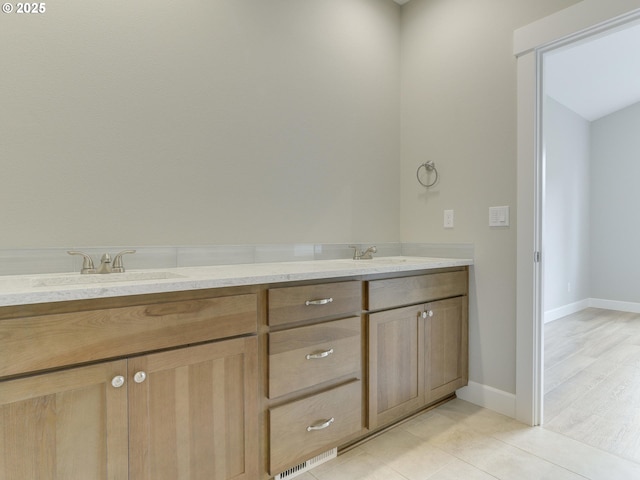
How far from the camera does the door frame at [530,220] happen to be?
193cm

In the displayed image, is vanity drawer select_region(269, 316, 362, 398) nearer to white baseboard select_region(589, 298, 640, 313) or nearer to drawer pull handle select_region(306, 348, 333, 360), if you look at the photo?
drawer pull handle select_region(306, 348, 333, 360)

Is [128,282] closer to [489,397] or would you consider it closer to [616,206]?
[489,397]

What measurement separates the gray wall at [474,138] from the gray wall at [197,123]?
0.22 metres

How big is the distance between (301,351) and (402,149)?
5.77 ft

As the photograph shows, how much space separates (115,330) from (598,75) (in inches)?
190

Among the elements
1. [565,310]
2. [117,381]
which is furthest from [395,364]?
[565,310]

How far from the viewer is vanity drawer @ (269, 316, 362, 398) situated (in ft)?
4.53

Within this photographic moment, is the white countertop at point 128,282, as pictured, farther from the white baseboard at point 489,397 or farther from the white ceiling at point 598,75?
the white ceiling at point 598,75

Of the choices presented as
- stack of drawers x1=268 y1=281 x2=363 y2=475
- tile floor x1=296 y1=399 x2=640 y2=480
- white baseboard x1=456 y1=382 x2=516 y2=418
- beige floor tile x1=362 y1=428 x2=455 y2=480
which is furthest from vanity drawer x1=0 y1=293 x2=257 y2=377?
white baseboard x1=456 y1=382 x2=516 y2=418

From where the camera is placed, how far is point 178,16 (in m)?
1.73

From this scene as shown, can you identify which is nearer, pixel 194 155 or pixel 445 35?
pixel 194 155

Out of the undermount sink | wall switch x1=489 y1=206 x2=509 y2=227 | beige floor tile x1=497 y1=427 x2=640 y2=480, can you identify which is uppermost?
wall switch x1=489 y1=206 x2=509 y2=227

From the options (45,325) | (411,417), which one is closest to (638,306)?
(411,417)

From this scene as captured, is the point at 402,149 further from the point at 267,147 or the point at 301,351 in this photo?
the point at 301,351
